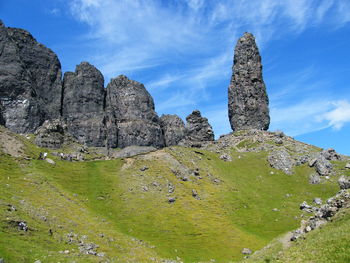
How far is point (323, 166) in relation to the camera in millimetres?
133875

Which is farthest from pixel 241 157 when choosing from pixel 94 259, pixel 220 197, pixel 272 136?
pixel 94 259

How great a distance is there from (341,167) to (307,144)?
143ft

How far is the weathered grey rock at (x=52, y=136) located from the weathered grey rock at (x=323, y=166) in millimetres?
115679

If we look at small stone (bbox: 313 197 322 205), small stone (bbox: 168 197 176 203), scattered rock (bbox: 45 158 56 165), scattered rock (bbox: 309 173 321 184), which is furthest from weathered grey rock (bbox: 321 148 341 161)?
scattered rock (bbox: 45 158 56 165)

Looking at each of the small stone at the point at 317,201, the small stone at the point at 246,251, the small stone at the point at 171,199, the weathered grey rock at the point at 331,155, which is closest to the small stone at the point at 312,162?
the weathered grey rock at the point at 331,155

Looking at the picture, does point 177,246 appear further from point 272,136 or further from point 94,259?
point 272,136

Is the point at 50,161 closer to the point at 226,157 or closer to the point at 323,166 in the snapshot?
the point at 226,157

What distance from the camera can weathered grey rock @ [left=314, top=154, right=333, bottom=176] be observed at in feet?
432

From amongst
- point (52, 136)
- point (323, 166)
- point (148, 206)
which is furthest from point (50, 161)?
point (323, 166)

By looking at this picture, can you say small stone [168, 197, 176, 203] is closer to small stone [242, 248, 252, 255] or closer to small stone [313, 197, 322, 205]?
small stone [242, 248, 252, 255]

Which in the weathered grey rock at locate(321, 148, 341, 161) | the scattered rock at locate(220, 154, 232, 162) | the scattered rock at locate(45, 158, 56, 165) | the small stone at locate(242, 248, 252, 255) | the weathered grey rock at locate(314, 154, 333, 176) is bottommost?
the small stone at locate(242, 248, 252, 255)

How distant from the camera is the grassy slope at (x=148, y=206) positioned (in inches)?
2450

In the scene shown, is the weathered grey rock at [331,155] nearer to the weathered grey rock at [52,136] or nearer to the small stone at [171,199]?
the small stone at [171,199]

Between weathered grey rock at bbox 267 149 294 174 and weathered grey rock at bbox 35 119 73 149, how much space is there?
98777 millimetres
